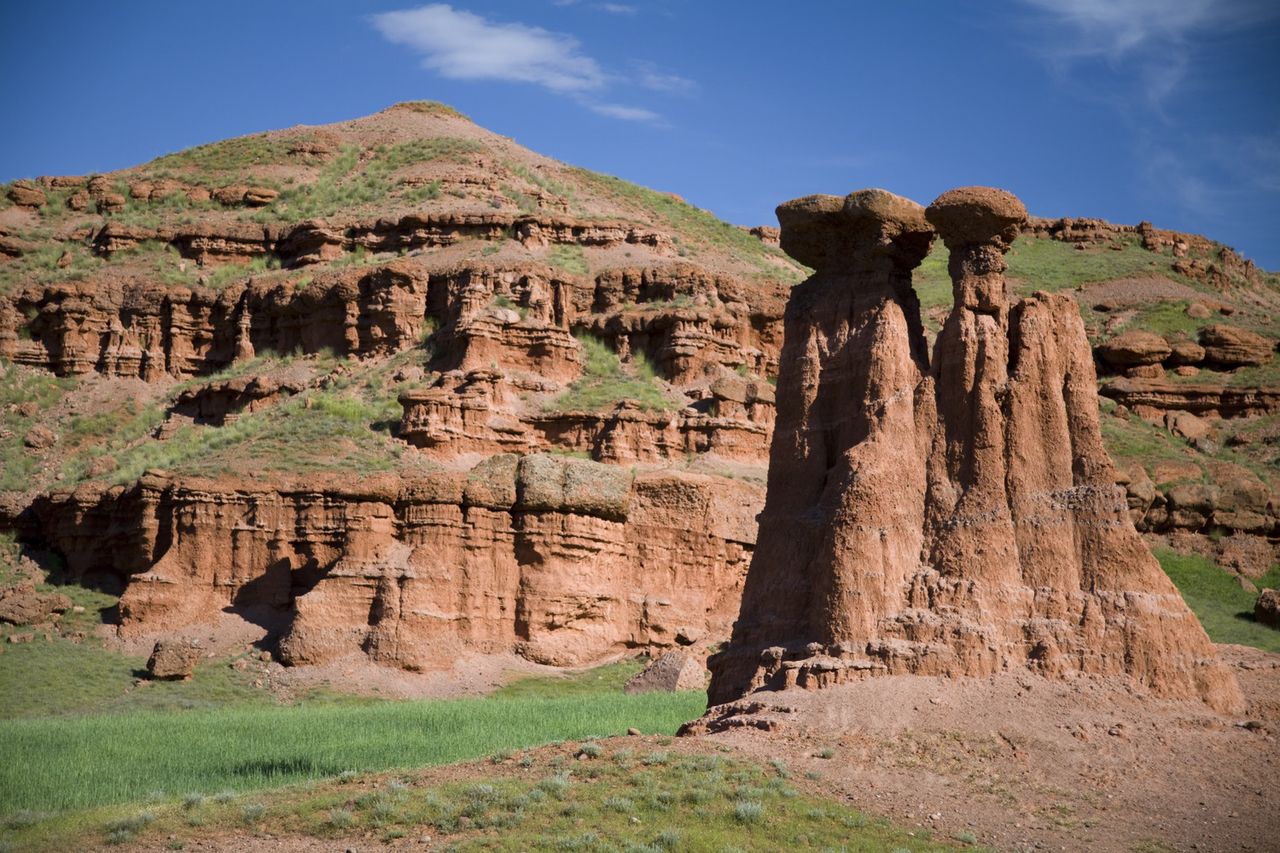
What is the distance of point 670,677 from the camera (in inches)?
1588

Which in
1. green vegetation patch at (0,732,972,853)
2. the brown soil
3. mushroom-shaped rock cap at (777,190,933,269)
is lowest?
green vegetation patch at (0,732,972,853)

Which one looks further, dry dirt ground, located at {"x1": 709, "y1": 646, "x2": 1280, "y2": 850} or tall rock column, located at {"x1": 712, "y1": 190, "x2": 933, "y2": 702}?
tall rock column, located at {"x1": 712, "y1": 190, "x2": 933, "y2": 702}

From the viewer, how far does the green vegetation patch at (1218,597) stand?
4228cm

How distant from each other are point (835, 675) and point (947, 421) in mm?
4131

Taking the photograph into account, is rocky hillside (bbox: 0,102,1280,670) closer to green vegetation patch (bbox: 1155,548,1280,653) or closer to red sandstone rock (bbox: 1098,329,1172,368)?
red sandstone rock (bbox: 1098,329,1172,368)

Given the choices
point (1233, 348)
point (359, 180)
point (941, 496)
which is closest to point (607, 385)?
point (359, 180)

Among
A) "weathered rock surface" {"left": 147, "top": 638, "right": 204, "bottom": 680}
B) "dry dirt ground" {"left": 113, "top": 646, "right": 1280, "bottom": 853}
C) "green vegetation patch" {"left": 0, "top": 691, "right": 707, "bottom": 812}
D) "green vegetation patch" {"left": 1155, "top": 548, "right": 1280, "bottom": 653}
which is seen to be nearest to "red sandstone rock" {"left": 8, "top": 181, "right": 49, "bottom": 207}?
"weathered rock surface" {"left": 147, "top": 638, "right": 204, "bottom": 680}

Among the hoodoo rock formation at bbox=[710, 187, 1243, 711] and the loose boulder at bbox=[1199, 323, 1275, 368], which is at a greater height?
the loose boulder at bbox=[1199, 323, 1275, 368]

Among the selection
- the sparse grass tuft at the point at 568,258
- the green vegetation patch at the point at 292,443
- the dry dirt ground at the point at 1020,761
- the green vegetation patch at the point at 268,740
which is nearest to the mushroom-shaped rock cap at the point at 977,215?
the dry dirt ground at the point at 1020,761

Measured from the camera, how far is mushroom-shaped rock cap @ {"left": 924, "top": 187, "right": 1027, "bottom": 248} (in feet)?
73.4

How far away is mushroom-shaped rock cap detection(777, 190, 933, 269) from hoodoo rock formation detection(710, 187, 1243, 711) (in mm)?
32

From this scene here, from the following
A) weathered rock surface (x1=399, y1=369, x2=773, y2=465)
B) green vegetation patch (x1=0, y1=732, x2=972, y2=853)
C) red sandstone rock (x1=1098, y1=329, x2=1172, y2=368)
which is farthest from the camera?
red sandstone rock (x1=1098, y1=329, x2=1172, y2=368)

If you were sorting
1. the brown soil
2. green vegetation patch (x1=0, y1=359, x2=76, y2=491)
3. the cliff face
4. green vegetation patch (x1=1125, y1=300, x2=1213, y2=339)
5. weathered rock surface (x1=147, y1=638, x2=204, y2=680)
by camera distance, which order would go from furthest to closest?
the brown soil < green vegetation patch (x1=1125, y1=300, x2=1213, y2=339) < green vegetation patch (x1=0, y1=359, x2=76, y2=491) < the cliff face < weathered rock surface (x1=147, y1=638, x2=204, y2=680)

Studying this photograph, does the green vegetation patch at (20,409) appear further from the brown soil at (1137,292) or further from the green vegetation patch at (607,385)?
the brown soil at (1137,292)
